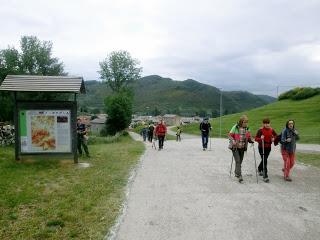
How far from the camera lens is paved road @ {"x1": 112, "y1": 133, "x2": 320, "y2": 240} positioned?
686 cm

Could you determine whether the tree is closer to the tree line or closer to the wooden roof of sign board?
the tree line

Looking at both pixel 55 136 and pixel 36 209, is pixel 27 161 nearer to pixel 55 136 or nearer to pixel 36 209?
pixel 55 136

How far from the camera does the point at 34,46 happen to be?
6638 cm

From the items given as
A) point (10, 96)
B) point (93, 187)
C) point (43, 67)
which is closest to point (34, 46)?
point (43, 67)

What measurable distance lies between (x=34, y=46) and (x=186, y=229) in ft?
210

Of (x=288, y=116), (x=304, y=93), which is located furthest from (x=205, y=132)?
(x=304, y=93)

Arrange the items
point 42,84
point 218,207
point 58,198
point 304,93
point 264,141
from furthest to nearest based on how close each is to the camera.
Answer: point 304,93, point 42,84, point 264,141, point 58,198, point 218,207

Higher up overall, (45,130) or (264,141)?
(45,130)

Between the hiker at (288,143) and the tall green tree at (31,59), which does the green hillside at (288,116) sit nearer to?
the tall green tree at (31,59)

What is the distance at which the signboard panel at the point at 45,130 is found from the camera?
1526cm

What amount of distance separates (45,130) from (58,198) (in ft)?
20.6

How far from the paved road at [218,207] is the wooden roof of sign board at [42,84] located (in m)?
3.97

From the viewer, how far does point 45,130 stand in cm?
1530

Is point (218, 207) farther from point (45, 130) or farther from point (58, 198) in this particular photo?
point (45, 130)
